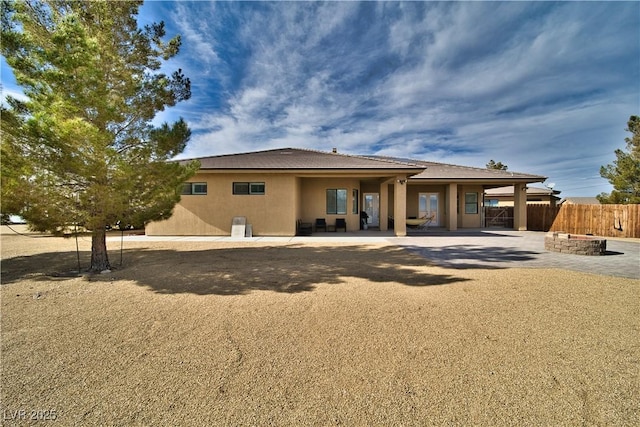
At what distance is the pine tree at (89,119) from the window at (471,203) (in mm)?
16921

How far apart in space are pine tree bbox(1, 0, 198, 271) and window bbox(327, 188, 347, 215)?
874 centimetres

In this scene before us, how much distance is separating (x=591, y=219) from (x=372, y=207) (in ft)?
37.4

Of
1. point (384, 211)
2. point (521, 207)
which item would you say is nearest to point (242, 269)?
point (384, 211)

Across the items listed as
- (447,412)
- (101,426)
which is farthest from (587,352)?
(101,426)

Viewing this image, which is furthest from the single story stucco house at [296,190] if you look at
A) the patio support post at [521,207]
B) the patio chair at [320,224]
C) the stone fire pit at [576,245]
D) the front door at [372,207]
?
the stone fire pit at [576,245]

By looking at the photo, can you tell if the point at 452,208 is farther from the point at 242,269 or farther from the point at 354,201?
the point at 242,269

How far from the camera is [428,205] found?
18.4 metres

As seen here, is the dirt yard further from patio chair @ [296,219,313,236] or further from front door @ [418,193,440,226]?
front door @ [418,193,440,226]

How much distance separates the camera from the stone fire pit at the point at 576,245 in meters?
8.49

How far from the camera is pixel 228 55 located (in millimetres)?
11734

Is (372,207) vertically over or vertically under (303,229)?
over

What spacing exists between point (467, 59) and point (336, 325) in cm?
1307

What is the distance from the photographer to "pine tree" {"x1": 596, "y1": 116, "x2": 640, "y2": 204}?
16.1 m

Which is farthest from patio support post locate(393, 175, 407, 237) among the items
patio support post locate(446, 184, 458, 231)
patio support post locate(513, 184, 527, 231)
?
patio support post locate(513, 184, 527, 231)
